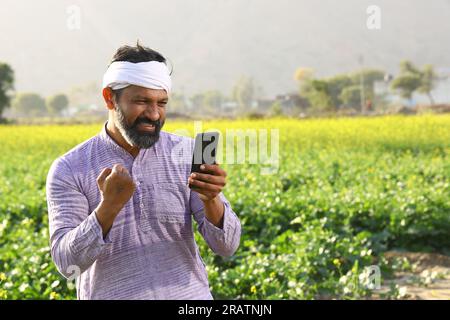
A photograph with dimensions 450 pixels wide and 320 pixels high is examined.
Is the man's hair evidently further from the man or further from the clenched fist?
the clenched fist

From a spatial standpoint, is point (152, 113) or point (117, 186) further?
point (152, 113)

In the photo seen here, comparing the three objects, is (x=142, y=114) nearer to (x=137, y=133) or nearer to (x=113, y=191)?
(x=137, y=133)

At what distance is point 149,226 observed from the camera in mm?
2090

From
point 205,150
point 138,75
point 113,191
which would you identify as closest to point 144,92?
point 138,75

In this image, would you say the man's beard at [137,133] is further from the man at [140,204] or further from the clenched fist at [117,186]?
the clenched fist at [117,186]

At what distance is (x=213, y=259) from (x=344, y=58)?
510 feet

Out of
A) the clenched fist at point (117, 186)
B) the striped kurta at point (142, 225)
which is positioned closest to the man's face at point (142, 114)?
the striped kurta at point (142, 225)

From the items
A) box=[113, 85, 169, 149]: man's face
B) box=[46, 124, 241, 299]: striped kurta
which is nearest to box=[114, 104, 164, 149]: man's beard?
box=[113, 85, 169, 149]: man's face

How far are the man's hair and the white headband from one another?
0.07 feet

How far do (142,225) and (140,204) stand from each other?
0.06 meters

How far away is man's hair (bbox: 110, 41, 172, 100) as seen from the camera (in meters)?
2.10

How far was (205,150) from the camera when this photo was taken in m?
1.95

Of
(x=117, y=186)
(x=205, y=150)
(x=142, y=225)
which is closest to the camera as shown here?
(x=117, y=186)

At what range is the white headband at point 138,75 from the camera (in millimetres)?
2027
